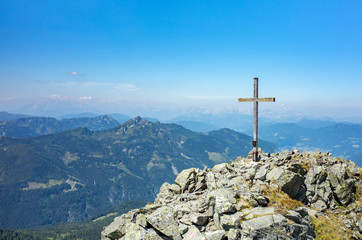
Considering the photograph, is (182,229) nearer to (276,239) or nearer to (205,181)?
(276,239)

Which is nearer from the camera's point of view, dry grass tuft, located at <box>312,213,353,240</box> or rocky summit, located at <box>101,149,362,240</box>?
rocky summit, located at <box>101,149,362,240</box>

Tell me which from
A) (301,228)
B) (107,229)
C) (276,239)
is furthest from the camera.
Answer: (107,229)

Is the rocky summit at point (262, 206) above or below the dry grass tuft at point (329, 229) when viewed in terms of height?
above

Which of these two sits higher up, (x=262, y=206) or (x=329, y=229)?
(x=262, y=206)

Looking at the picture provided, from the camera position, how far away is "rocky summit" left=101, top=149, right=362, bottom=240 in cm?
1256

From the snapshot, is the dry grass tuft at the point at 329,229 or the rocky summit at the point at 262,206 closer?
the rocky summit at the point at 262,206

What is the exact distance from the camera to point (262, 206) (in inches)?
568

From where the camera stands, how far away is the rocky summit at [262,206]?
12562 mm

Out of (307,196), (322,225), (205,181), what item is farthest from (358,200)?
(205,181)

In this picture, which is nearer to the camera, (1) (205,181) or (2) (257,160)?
(1) (205,181)

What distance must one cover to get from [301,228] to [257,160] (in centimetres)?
1051

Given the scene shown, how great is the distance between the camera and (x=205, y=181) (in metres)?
20.6

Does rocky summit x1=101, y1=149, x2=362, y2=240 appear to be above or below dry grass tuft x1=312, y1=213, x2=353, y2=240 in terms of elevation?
above

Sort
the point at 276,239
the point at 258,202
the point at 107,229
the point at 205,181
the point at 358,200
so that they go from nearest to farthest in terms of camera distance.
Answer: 1. the point at 276,239
2. the point at 258,202
3. the point at 107,229
4. the point at 358,200
5. the point at 205,181
